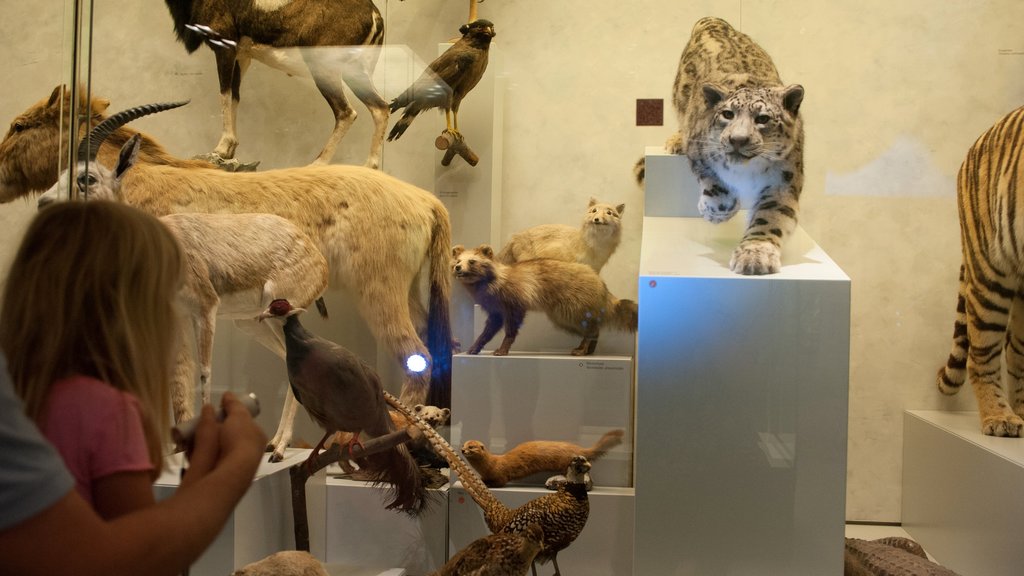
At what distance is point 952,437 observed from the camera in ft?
9.89

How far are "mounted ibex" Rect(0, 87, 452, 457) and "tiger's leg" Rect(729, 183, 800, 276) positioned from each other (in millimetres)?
1019

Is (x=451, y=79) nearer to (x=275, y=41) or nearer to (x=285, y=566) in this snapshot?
(x=275, y=41)

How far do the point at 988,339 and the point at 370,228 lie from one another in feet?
7.04

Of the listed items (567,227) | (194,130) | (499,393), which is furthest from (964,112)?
(194,130)

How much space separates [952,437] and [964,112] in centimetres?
115

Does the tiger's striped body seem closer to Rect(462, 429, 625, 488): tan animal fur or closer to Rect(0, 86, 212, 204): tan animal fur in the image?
Rect(462, 429, 625, 488): tan animal fur

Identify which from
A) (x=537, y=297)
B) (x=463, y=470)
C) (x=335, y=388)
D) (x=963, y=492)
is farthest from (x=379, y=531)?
(x=963, y=492)

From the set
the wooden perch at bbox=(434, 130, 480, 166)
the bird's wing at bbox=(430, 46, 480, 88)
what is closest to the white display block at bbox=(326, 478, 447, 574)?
the wooden perch at bbox=(434, 130, 480, 166)

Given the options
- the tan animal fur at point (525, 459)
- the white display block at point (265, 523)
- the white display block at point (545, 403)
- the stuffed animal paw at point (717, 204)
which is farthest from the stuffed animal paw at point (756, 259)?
the white display block at point (265, 523)

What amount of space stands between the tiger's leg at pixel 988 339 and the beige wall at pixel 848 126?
244 mm

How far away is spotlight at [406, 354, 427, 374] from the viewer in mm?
2938

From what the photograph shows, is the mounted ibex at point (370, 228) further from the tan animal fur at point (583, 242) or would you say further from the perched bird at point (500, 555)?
the perched bird at point (500, 555)

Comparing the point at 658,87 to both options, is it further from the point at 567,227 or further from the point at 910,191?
the point at 910,191

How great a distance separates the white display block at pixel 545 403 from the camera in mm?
2916
